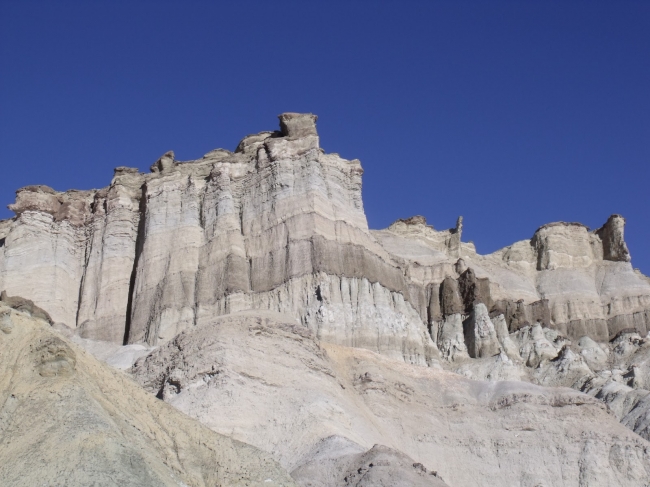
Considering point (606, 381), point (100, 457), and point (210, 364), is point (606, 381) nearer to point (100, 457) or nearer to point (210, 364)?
point (210, 364)

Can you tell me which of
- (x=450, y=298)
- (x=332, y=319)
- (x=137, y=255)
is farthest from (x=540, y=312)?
(x=137, y=255)

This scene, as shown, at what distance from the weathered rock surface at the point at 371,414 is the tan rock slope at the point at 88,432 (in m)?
6.83

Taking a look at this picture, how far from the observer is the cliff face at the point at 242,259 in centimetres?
5372

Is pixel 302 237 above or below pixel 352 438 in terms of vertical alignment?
above

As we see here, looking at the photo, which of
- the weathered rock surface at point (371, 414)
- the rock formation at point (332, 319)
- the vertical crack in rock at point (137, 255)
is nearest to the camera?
the weathered rock surface at point (371, 414)

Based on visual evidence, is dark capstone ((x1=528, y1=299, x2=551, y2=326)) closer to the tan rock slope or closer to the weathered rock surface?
the weathered rock surface

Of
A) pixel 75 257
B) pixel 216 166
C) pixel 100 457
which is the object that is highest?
pixel 216 166

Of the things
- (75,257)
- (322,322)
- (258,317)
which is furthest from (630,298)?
(258,317)

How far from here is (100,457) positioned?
15766 millimetres

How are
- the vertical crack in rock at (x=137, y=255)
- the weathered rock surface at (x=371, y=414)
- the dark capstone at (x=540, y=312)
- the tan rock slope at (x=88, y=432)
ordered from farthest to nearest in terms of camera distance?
1. the dark capstone at (x=540, y=312)
2. the vertical crack in rock at (x=137, y=255)
3. the weathered rock surface at (x=371, y=414)
4. the tan rock slope at (x=88, y=432)

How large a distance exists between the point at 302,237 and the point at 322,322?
605 centimetres

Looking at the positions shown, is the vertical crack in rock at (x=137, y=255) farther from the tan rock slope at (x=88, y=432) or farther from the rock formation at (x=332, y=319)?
the tan rock slope at (x=88, y=432)

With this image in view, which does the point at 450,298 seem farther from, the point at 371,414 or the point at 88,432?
the point at 88,432

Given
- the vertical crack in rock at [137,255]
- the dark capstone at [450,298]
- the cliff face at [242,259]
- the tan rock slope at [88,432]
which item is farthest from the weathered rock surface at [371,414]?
the dark capstone at [450,298]
